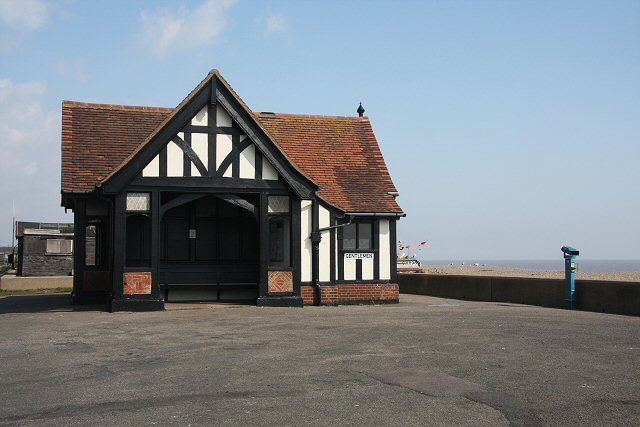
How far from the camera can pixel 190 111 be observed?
19.5 metres

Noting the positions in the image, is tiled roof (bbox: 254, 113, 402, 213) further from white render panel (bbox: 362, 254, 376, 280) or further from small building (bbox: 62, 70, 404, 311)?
white render panel (bbox: 362, 254, 376, 280)

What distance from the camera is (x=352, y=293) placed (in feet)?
71.3

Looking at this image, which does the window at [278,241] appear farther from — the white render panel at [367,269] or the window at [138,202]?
the window at [138,202]

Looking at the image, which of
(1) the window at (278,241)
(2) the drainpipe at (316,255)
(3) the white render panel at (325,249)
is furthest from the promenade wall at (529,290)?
(1) the window at (278,241)

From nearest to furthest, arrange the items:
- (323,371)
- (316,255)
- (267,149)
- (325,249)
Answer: (323,371) < (267,149) < (316,255) < (325,249)

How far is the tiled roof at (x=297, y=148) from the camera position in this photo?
853 inches

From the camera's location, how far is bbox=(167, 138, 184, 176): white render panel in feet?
64.0

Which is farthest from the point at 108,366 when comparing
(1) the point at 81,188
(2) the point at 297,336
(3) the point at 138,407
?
(1) the point at 81,188

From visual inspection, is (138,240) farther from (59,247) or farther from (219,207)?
(59,247)

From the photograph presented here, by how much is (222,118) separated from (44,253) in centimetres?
2548

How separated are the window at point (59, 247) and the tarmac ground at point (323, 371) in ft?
87.6

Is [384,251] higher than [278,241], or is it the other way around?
[278,241]

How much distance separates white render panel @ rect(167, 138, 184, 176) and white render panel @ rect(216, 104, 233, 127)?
3.47 ft

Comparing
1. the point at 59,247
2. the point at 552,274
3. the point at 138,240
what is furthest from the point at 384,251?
the point at 552,274
